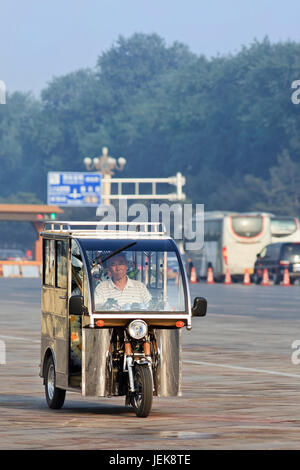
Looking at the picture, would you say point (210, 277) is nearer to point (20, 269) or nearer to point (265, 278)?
point (265, 278)

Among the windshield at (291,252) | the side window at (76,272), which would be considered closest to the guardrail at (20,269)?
the windshield at (291,252)

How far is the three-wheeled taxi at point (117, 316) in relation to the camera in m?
12.5

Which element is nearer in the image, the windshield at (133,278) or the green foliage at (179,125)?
the windshield at (133,278)

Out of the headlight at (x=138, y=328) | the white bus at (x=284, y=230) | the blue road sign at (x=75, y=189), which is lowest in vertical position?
the headlight at (x=138, y=328)

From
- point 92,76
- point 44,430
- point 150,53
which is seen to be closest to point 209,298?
point 44,430

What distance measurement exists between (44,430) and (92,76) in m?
184

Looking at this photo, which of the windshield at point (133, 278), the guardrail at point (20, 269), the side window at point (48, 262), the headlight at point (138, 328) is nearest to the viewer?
the headlight at point (138, 328)

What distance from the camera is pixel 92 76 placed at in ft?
637

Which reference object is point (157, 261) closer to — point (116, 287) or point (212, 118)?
point (116, 287)

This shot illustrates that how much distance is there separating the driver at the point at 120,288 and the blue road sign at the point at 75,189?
78.2 m

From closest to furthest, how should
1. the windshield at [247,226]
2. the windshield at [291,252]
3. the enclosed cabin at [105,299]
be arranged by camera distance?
the enclosed cabin at [105,299] < the windshield at [291,252] < the windshield at [247,226]

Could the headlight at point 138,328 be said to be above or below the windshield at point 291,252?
below

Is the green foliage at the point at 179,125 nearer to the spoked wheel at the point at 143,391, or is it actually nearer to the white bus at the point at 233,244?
the white bus at the point at 233,244

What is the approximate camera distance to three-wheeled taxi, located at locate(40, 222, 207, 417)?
12516 mm
